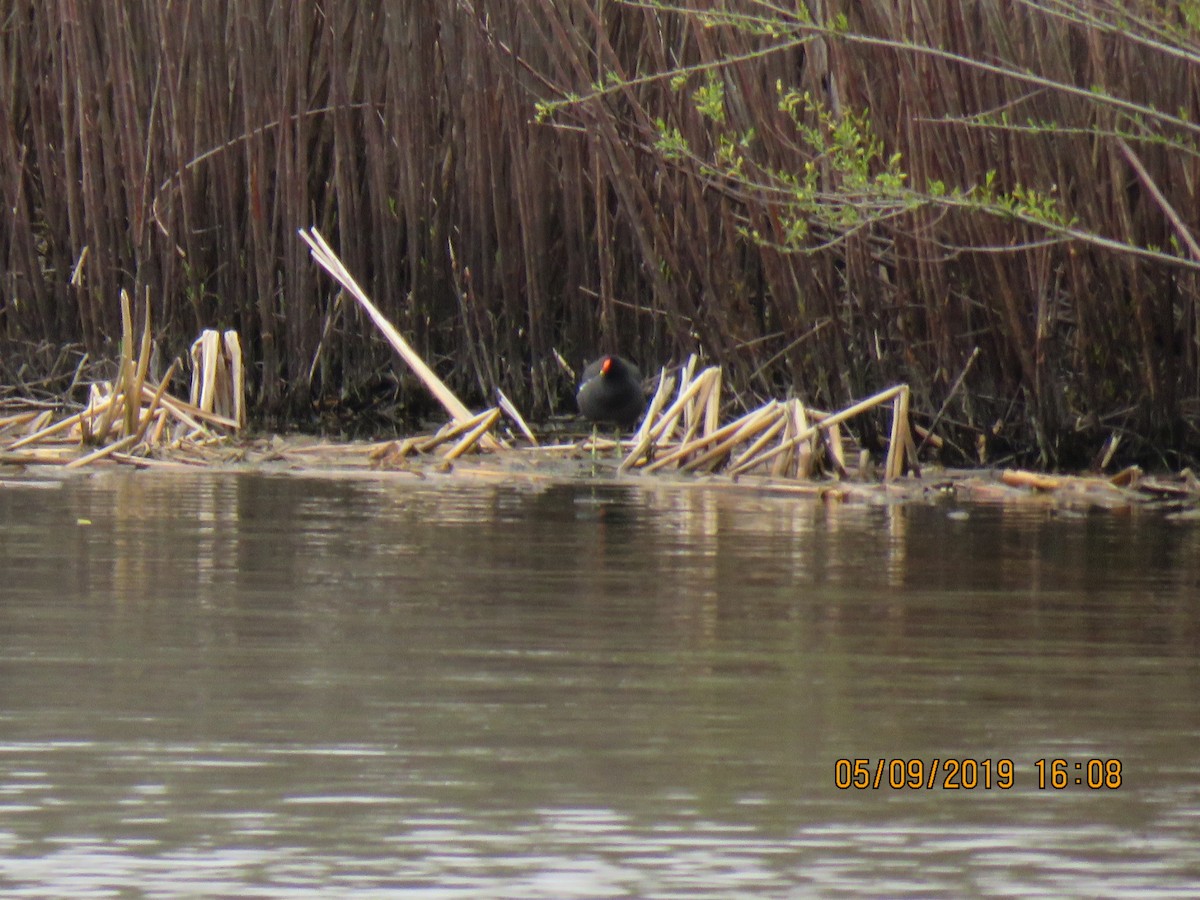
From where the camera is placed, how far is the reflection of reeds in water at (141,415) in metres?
7.88

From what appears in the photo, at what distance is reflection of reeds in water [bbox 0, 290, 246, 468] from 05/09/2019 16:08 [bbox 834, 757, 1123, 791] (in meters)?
5.06

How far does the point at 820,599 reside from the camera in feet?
14.7

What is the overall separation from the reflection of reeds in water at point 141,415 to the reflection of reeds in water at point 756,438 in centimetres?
164

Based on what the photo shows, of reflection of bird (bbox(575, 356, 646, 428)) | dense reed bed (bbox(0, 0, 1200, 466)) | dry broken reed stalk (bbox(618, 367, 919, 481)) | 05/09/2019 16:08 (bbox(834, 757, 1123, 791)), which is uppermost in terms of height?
dense reed bed (bbox(0, 0, 1200, 466))

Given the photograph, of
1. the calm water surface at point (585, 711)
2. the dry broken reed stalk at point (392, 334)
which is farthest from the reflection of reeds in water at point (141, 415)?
the calm water surface at point (585, 711)

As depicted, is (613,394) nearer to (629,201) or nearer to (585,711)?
(629,201)

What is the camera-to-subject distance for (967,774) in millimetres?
2875

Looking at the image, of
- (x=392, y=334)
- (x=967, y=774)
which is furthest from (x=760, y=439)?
(x=967, y=774)

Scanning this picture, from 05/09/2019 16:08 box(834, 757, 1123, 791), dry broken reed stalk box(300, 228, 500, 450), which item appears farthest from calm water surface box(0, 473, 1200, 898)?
dry broken reed stalk box(300, 228, 500, 450)

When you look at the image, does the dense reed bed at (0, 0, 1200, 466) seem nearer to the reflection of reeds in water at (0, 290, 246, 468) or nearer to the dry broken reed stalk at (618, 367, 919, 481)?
the dry broken reed stalk at (618, 367, 919, 481)

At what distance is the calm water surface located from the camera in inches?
96.7

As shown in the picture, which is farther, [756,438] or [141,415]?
[141,415]

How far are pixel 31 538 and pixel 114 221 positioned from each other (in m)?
4.67

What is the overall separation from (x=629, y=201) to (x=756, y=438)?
1039 millimetres
